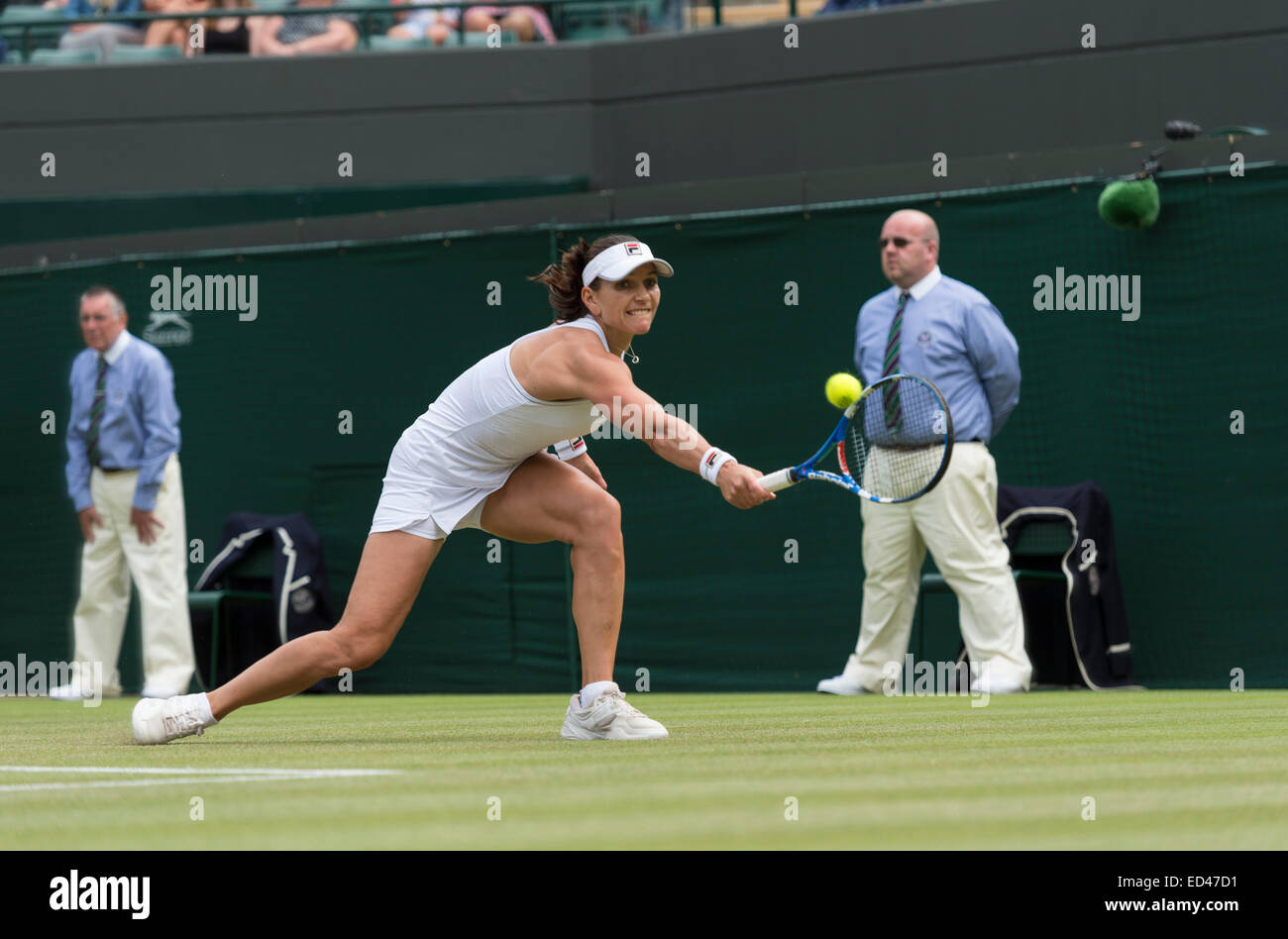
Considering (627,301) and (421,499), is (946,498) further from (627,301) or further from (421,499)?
(421,499)

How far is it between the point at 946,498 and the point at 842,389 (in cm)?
75

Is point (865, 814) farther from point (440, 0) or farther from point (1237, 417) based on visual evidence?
point (440, 0)

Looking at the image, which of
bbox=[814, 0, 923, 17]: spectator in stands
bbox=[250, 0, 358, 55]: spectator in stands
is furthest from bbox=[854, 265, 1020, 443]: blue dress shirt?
bbox=[250, 0, 358, 55]: spectator in stands

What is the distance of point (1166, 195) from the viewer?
9.30 m

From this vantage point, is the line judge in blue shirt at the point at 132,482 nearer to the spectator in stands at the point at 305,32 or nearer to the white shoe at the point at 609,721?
the spectator in stands at the point at 305,32

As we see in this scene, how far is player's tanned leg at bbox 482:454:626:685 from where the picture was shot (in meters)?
5.72

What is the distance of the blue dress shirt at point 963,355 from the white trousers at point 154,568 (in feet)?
12.7

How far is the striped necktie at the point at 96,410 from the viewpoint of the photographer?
10.4m

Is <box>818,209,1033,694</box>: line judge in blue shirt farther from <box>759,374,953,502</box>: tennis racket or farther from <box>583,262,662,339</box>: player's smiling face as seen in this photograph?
<box>583,262,662,339</box>: player's smiling face

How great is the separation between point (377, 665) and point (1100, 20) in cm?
580

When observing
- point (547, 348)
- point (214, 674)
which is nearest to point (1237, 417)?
point (547, 348)

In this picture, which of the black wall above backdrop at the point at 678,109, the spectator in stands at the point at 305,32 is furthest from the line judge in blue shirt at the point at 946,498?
the spectator in stands at the point at 305,32
